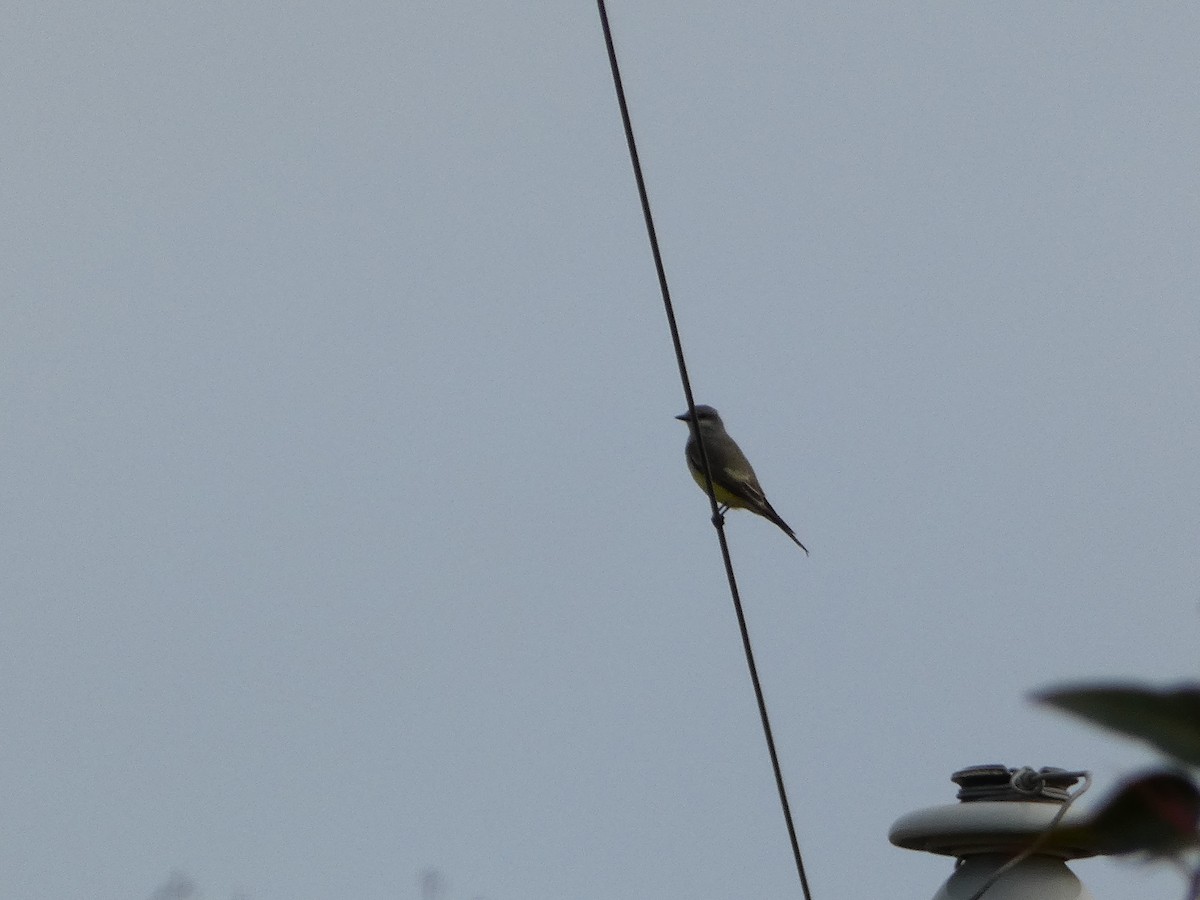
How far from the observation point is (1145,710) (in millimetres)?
563

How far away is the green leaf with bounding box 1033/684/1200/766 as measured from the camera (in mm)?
557

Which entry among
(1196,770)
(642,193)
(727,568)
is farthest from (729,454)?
(1196,770)

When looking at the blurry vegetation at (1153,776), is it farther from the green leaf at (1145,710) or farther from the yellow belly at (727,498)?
the yellow belly at (727,498)

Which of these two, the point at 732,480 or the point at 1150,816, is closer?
the point at 1150,816

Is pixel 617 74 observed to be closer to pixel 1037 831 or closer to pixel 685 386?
pixel 685 386

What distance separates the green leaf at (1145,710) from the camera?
557mm

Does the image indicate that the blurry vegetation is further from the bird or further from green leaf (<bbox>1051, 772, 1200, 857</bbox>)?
the bird

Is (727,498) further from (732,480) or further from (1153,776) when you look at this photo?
(1153,776)

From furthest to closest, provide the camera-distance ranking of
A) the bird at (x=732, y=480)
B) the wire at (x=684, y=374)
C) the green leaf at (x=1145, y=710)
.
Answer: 1. the bird at (x=732, y=480)
2. the wire at (x=684, y=374)
3. the green leaf at (x=1145, y=710)

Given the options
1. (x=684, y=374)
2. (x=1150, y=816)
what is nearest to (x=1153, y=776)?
(x=1150, y=816)

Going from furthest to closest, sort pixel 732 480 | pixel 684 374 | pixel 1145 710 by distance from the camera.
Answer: pixel 732 480 → pixel 684 374 → pixel 1145 710

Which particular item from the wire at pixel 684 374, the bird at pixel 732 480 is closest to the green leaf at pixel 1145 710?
the wire at pixel 684 374

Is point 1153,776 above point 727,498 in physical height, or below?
above

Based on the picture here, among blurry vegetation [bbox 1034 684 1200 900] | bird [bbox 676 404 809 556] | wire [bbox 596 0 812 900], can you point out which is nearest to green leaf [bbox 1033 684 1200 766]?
blurry vegetation [bbox 1034 684 1200 900]
